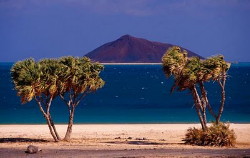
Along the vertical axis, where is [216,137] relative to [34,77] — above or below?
below

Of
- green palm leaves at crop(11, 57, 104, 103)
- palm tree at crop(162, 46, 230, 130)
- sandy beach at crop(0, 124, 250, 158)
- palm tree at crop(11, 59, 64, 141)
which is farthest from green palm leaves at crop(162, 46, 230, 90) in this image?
palm tree at crop(11, 59, 64, 141)

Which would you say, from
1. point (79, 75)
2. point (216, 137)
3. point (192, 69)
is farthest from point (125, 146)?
point (192, 69)

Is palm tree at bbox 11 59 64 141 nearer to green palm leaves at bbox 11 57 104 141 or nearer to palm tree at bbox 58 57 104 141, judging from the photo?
green palm leaves at bbox 11 57 104 141

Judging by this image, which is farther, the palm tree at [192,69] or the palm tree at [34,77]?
the palm tree at [192,69]

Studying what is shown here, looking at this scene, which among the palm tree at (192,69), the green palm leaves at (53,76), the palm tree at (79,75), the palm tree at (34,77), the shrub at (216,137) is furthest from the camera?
the palm tree at (79,75)

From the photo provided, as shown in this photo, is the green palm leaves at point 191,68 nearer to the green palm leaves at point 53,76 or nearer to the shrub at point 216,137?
the shrub at point 216,137

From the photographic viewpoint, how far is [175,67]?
2950 centimetres

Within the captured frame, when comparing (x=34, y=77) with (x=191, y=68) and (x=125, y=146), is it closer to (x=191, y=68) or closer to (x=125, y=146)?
(x=125, y=146)

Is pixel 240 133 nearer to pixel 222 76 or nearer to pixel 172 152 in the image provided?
pixel 222 76

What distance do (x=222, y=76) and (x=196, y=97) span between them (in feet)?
6.89

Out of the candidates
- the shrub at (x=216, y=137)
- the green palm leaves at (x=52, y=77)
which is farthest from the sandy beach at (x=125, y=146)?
the green palm leaves at (x=52, y=77)

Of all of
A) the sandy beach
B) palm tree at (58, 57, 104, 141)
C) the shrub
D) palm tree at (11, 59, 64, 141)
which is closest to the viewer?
the sandy beach

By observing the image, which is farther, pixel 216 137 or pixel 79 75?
pixel 79 75

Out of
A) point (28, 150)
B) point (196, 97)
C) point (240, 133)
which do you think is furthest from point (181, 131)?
point (28, 150)
